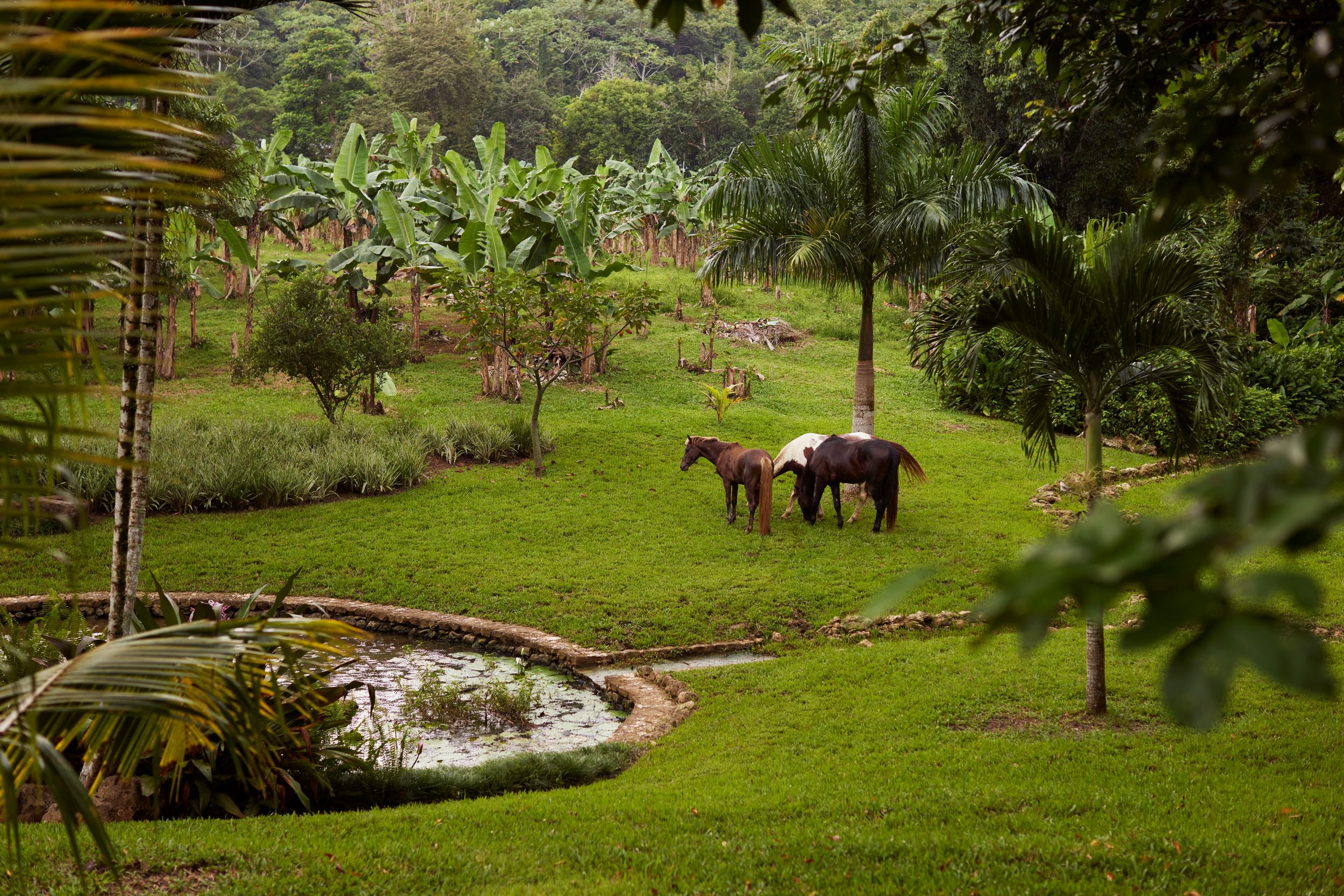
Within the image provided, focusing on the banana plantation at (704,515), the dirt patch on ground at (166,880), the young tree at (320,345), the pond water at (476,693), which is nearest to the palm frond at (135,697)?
the banana plantation at (704,515)

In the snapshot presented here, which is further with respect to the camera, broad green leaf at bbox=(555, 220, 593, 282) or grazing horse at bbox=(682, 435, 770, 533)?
broad green leaf at bbox=(555, 220, 593, 282)

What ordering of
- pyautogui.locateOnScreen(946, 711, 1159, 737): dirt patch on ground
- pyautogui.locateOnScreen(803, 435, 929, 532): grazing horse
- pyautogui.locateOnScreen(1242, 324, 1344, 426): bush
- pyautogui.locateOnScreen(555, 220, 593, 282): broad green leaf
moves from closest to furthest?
pyautogui.locateOnScreen(946, 711, 1159, 737): dirt patch on ground
pyautogui.locateOnScreen(803, 435, 929, 532): grazing horse
pyautogui.locateOnScreen(1242, 324, 1344, 426): bush
pyautogui.locateOnScreen(555, 220, 593, 282): broad green leaf

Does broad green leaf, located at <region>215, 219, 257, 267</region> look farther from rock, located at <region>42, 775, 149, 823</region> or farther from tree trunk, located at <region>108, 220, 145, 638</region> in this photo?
rock, located at <region>42, 775, 149, 823</region>

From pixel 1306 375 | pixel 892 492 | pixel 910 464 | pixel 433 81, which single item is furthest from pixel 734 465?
pixel 433 81

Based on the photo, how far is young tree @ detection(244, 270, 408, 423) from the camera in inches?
685

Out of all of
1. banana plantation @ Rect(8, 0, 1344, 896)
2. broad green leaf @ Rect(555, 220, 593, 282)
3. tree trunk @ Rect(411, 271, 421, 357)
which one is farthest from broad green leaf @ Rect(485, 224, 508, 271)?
tree trunk @ Rect(411, 271, 421, 357)

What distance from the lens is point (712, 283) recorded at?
15562 mm

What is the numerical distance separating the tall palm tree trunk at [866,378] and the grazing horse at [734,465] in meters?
1.74

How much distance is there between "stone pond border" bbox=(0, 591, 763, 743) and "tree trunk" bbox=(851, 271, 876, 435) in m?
5.66

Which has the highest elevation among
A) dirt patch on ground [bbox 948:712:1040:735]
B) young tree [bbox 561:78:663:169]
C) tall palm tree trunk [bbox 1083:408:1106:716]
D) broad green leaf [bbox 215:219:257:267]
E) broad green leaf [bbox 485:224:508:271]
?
young tree [bbox 561:78:663:169]

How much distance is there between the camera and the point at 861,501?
15234 millimetres

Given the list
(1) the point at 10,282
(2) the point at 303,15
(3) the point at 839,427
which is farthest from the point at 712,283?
(2) the point at 303,15

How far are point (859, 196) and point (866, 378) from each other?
8.94 ft

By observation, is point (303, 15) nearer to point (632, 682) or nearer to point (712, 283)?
point (712, 283)
